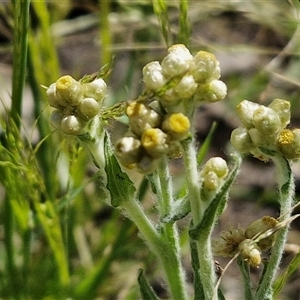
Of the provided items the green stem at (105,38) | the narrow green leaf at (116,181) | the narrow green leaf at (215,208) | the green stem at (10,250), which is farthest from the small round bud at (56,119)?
the green stem at (105,38)

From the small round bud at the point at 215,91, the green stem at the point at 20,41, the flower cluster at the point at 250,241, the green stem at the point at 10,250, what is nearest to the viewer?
the small round bud at the point at 215,91

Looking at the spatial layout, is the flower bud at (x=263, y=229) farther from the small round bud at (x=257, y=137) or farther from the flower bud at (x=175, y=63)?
the flower bud at (x=175, y=63)

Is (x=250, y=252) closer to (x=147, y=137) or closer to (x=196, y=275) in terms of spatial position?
(x=196, y=275)

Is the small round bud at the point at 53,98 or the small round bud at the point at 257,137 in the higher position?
the small round bud at the point at 53,98

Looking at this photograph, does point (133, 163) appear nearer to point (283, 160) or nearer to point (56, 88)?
point (56, 88)

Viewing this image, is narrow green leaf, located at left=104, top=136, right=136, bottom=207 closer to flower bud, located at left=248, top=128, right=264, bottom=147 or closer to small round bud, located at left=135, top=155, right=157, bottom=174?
small round bud, located at left=135, top=155, right=157, bottom=174

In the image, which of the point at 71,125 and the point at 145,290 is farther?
the point at 145,290

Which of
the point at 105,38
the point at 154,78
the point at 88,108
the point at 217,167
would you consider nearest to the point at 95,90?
the point at 88,108
